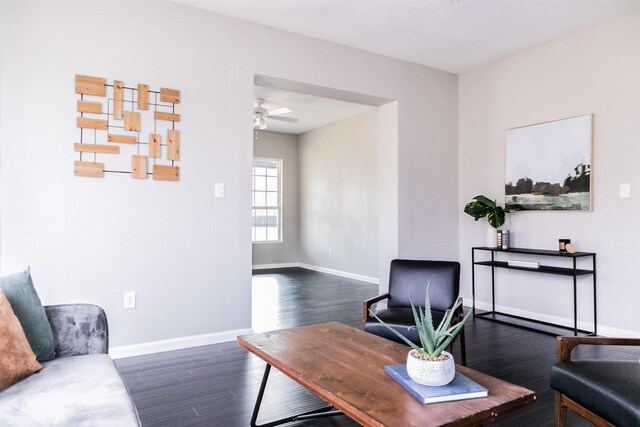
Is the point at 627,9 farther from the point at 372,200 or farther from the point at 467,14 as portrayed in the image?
the point at 372,200

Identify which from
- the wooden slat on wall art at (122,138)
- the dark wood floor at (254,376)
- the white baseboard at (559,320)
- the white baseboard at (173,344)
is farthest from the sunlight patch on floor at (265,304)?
the white baseboard at (559,320)

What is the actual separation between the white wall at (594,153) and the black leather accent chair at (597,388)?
7.54 feet

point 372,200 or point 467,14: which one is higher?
point 467,14

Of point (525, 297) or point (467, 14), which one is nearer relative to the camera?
point (467, 14)

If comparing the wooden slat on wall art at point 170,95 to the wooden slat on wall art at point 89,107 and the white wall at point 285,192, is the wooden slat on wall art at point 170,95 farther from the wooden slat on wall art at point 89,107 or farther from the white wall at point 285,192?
the white wall at point 285,192

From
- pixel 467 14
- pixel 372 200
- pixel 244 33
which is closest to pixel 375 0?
pixel 467 14

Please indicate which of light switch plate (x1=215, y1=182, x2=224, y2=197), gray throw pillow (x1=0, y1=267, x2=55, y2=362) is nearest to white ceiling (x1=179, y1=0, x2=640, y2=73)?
light switch plate (x1=215, y1=182, x2=224, y2=197)

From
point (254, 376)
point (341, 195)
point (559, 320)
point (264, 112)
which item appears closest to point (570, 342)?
point (254, 376)

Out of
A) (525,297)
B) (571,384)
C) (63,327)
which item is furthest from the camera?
(525,297)

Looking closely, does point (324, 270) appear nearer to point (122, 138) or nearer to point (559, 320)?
point (559, 320)

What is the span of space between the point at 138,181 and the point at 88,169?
356 mm

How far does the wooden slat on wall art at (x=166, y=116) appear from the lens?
3.39m

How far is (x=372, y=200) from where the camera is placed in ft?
22.7

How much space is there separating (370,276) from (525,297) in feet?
9.14
